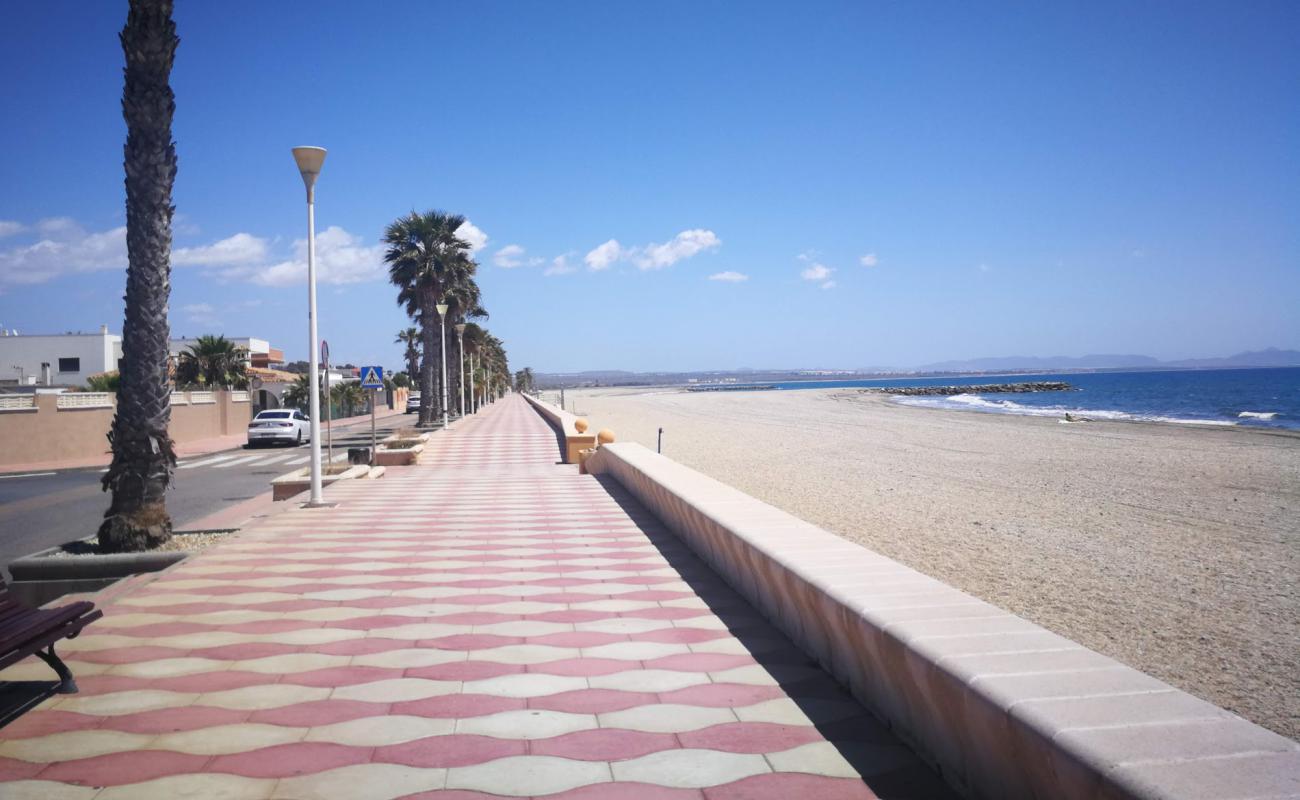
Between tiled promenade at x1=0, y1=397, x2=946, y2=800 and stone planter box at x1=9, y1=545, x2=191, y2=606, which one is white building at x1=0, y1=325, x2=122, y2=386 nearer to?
stone planter box at x1=9, y1=545, x2=191, y2=606

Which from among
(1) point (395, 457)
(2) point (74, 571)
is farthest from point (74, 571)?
(1) point (395, 457)

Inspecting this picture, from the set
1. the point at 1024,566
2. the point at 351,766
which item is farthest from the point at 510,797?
the point at 1024,566

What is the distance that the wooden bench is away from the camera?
377 centimetres

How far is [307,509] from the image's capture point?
11102mm

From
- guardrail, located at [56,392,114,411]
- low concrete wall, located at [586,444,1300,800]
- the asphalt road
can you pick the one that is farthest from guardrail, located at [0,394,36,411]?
low concrete wall, located at [586,444,1300,800]

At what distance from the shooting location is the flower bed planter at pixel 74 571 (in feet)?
26.8

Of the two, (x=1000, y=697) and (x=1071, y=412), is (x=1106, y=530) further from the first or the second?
(x=1071, y=412)

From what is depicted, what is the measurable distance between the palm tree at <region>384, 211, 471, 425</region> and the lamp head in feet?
68.1

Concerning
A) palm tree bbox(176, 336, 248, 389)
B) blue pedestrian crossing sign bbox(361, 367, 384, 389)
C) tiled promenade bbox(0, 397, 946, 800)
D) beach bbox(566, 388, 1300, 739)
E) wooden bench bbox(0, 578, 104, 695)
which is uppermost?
palm tree bbox(176, 336, 248, 389)

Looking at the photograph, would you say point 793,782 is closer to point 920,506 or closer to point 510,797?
point 510,797

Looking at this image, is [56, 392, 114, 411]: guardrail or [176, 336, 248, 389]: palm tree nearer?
[56, 392, 114, 411]: guardrail

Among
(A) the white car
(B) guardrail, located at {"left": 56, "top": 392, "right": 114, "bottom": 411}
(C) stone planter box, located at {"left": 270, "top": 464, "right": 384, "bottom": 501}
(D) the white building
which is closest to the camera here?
(C) stone planter box, located at {"left": 270, "top": 464, "right": 384, "bottom": 501}

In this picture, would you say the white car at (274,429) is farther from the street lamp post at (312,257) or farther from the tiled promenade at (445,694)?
Result: the tiled promenade at (445,694)

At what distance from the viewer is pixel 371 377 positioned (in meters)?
18.8
